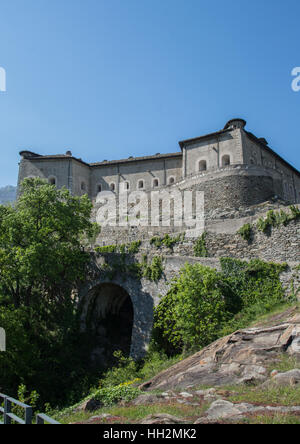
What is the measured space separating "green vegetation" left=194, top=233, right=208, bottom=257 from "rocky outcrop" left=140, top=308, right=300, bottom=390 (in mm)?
9001

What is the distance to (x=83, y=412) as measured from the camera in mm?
11133

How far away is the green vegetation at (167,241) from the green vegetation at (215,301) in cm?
535

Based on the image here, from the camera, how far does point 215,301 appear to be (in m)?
15.5

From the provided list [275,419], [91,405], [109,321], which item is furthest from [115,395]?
[109,321]

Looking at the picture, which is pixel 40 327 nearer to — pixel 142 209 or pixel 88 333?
pixel 88 333

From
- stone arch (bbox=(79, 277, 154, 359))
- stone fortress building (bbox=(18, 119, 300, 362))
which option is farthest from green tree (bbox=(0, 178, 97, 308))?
stone fortress building (bbox=(18, 119, 300, 362))

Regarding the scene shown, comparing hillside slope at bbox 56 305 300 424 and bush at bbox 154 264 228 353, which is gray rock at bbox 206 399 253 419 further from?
bush at bbox 154 264 228 353

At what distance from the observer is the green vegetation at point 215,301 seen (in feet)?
48.6

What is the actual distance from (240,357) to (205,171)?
89.1ft

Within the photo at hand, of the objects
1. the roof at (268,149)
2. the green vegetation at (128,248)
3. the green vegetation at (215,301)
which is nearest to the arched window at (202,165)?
the roof at (268,149)

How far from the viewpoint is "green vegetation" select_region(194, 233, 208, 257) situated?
71.8 ft

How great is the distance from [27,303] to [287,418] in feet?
57.4

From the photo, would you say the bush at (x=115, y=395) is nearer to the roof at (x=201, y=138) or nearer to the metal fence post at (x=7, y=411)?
the metal fence post at (x=7, y=411)

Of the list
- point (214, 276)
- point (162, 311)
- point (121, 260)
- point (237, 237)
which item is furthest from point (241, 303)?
point (121, 260)
